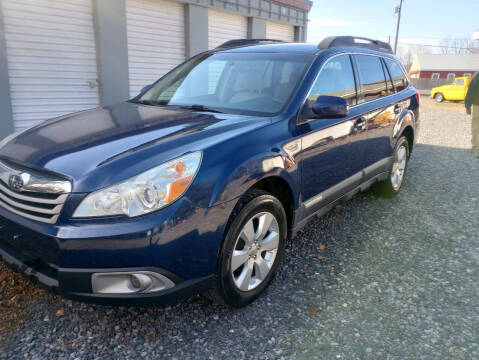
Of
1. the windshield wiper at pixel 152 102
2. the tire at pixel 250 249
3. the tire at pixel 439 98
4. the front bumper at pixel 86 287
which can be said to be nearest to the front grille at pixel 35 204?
the front bumper at pixel 86 287

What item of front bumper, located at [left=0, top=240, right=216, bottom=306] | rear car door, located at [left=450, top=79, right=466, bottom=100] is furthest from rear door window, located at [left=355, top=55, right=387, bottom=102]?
rear car door, located at [left=450, top=79, right=466, bottom=100]

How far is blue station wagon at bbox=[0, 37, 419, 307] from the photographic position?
201cm

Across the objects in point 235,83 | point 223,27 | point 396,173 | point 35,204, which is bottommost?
point 396,173

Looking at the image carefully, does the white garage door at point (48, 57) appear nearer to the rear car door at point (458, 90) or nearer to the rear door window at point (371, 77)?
the rear door window at point (371, 77)

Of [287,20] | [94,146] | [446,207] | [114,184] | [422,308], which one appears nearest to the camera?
[114,184]

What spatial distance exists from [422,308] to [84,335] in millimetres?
2246

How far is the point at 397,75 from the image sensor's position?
495 cm

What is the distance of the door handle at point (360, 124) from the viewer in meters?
3.69

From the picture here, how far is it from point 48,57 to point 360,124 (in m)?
6.76

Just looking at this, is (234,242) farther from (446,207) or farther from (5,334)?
(446,207)

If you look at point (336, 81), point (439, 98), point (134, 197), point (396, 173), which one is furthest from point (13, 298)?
point (439, 98)

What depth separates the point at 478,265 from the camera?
343cm

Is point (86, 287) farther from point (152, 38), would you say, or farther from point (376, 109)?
point (152, 38)

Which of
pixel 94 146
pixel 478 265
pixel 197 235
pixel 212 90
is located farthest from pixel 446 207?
pixel 94 146
